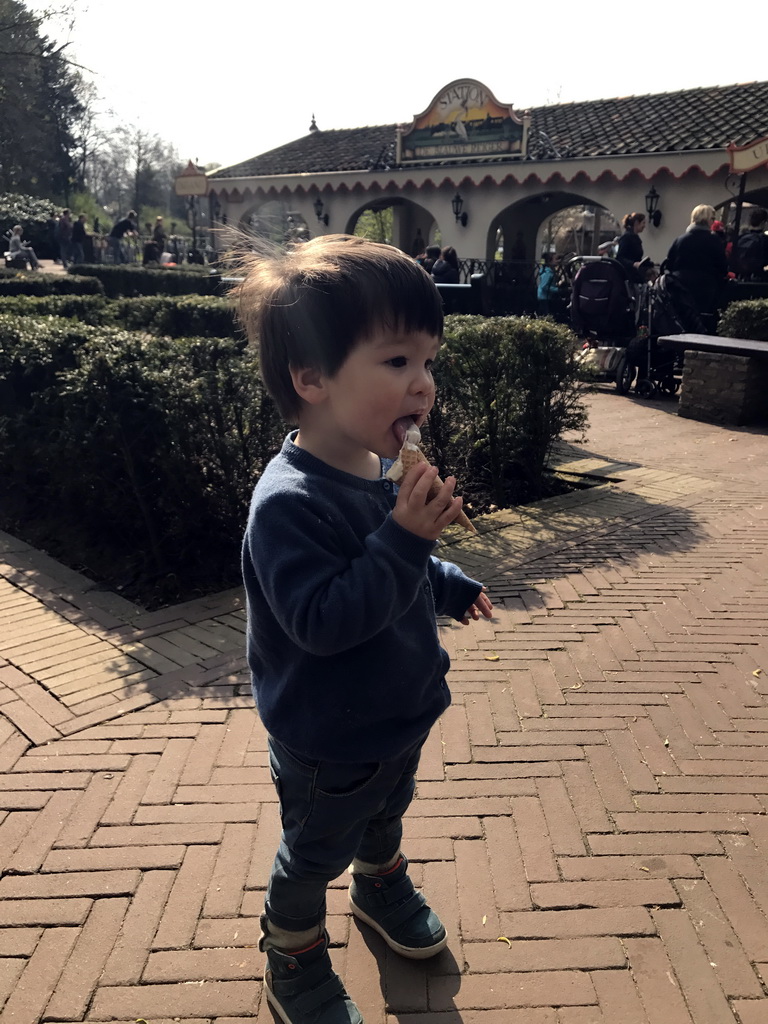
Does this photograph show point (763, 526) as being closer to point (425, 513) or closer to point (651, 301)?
point (425, 513)

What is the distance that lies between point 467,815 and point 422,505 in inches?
54.8

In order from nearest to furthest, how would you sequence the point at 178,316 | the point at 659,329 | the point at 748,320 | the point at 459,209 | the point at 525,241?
the point at 178,316
the point at 748,320
the point at 659,329
the point at 459,209
the point at 525,241

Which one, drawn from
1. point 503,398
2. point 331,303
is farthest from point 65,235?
Answer: point 331,303

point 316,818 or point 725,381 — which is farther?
point 725,381

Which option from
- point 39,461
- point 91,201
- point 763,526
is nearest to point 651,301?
point 763,526

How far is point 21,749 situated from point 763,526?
4362mm

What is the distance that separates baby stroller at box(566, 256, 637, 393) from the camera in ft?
35.0

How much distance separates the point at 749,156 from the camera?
12.7m

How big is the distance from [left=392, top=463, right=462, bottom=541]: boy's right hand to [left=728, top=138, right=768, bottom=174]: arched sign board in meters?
13.3

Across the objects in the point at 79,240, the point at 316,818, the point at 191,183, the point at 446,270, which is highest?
the point at 191,183

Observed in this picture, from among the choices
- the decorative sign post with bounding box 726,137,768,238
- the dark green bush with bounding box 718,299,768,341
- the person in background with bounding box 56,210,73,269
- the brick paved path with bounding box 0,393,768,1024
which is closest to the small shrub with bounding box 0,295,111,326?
the brick paved path with bounding box 0,393,768,1024

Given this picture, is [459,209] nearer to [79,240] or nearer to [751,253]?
[751,253]

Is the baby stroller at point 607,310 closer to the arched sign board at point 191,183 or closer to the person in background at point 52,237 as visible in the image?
the arched sign board at point 191,183

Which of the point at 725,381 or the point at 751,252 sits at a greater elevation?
the point at 751,252
